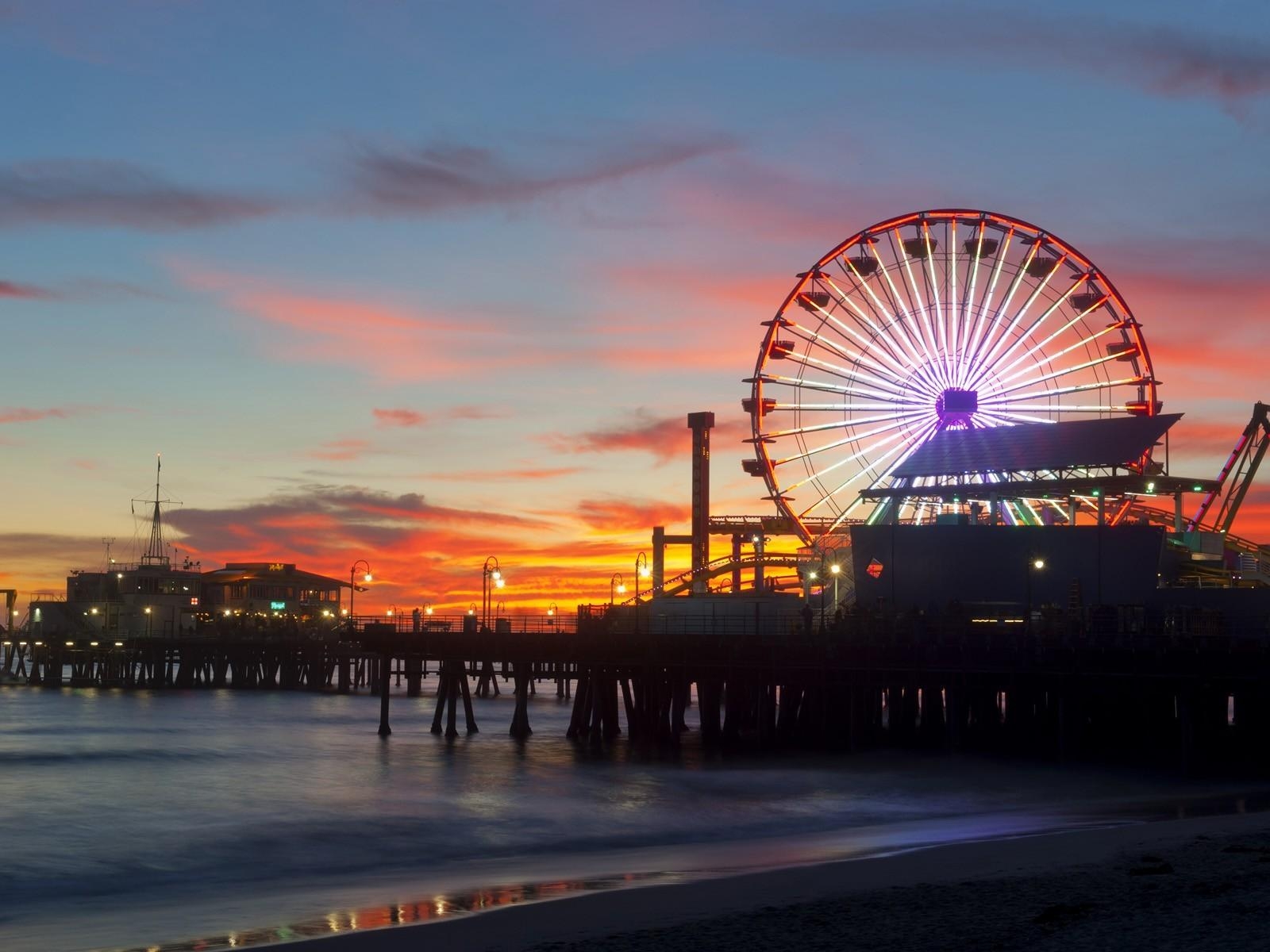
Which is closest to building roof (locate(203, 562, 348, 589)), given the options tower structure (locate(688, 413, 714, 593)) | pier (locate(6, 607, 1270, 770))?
tower structure (locate(688, 413, 714, 593))

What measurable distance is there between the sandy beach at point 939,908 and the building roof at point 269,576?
100968 mm

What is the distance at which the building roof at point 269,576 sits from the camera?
11888 centimetres

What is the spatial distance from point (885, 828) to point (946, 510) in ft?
101

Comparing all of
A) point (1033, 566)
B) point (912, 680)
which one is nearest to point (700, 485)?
point (1033, 566)

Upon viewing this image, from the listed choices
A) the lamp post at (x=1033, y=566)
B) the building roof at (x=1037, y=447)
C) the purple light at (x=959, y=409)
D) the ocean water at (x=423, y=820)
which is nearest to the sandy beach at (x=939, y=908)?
the ocean water at (x=423, y=820)

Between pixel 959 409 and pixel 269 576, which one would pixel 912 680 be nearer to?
pixel 959 409

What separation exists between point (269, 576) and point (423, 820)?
293 feet

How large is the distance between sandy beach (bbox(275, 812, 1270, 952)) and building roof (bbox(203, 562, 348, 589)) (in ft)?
331

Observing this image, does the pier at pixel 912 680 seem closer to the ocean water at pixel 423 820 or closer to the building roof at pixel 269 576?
the ocean water at pixel 423 820

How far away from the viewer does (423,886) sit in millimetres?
25734

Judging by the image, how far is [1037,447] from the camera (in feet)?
200

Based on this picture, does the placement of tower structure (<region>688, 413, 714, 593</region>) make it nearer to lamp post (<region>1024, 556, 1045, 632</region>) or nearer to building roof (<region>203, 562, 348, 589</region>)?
building roof (<region>203, 562, 348, 589</region>)

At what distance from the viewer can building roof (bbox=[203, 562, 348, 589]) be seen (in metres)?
119

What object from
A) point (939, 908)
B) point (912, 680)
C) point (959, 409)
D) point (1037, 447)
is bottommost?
point (939, 908)
